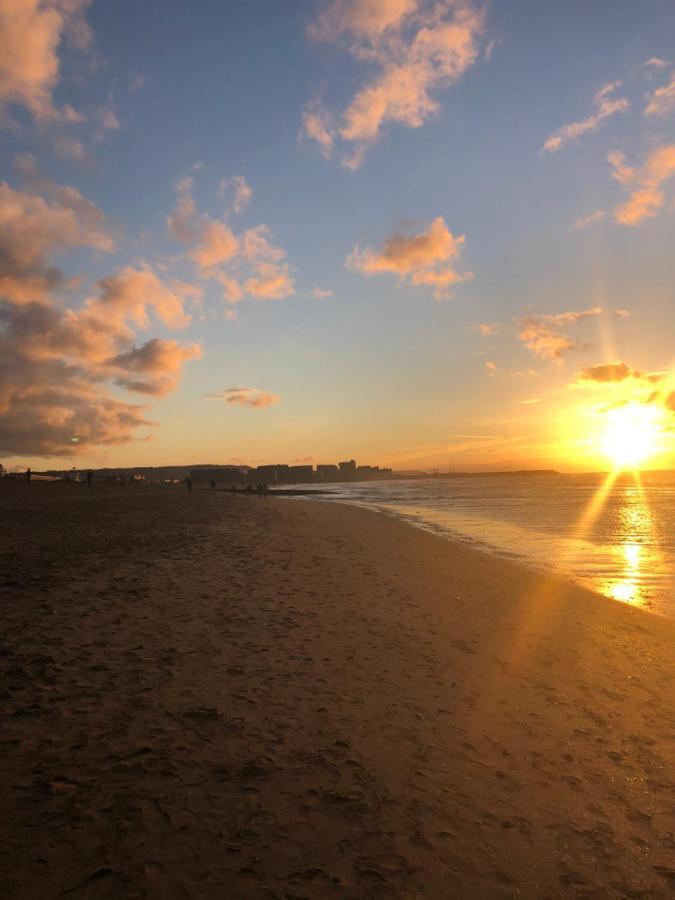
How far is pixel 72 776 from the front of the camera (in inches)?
181

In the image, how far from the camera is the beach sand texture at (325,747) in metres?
3.78

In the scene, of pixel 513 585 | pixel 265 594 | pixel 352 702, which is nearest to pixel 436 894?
pixel 352 702

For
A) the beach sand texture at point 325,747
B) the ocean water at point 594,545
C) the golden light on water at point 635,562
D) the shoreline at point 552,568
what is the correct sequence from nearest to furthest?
the beach sand texture at point 325,747 < the shoreline at point 552,568 < the golden light on water at point 635,562 < the ocean water at point 594,545

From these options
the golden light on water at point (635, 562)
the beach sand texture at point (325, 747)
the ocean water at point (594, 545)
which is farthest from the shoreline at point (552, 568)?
the beach sand texture at point (325, 747)

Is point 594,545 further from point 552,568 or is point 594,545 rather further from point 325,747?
point 325,747

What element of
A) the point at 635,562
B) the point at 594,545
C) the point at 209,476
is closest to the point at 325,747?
the point at 635,562

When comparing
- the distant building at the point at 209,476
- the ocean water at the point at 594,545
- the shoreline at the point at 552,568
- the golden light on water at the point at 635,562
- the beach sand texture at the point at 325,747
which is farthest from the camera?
the distant building at the point at 209,476

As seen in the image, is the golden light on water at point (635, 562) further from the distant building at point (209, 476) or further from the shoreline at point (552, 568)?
the distant building at point (209, 476)

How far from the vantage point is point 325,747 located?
17.8 ft

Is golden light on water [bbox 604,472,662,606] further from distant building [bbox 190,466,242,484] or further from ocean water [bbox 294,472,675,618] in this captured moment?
distant building [bbox 190,466,242,484]

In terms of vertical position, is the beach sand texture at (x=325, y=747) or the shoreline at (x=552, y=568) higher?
the beach sand texture at (x=325, y=747)

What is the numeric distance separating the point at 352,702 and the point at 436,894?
3035mm

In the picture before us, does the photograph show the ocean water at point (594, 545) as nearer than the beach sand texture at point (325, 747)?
No

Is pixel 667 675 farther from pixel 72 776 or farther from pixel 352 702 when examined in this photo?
pixel 72 776
